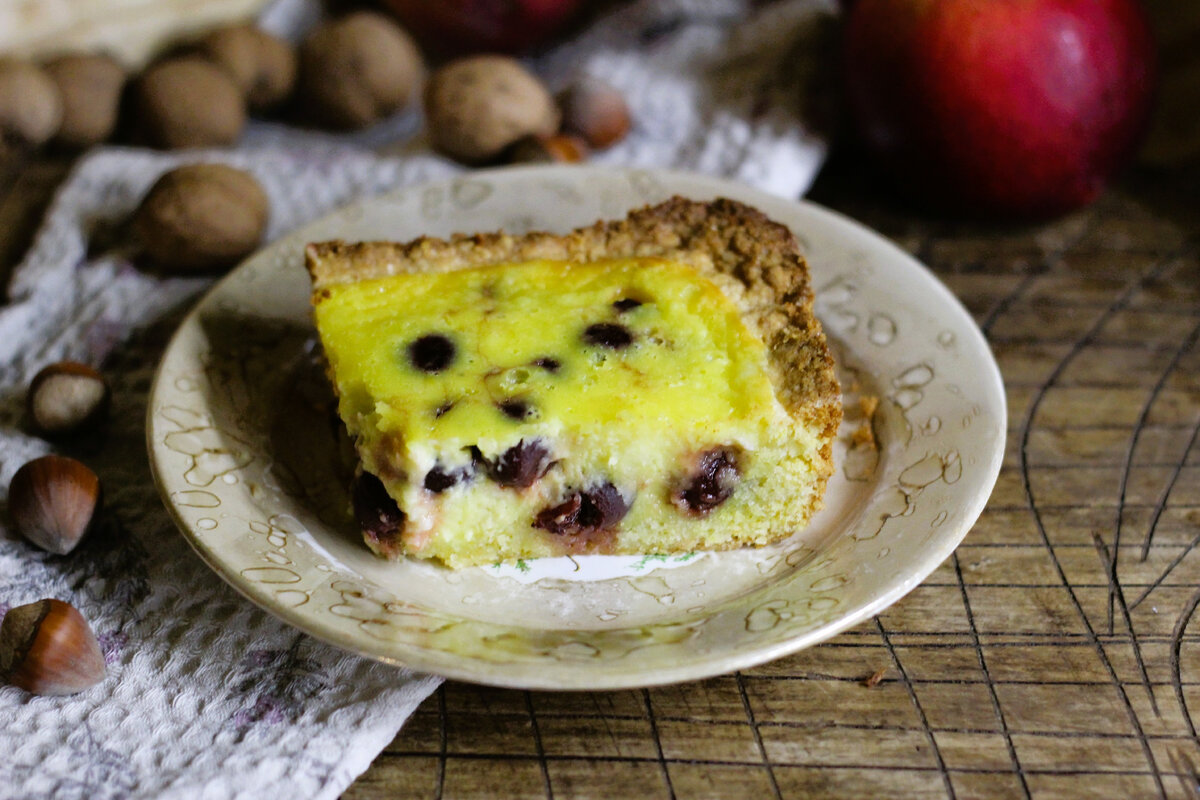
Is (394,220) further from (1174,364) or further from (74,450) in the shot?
(1174,364)

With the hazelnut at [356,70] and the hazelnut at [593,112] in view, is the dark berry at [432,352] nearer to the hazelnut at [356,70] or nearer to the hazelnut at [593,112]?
the hazelnut at [593,112]

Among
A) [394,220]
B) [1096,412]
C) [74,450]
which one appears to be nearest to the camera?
[74,450]

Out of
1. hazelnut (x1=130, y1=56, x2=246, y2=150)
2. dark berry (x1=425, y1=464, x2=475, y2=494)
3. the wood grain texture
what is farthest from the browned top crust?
hazelnut (x1=130, y1=56, x2=246, y2=150)

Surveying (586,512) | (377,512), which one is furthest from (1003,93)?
(377,512)

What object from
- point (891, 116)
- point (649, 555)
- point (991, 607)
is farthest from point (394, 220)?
point (991, 607)

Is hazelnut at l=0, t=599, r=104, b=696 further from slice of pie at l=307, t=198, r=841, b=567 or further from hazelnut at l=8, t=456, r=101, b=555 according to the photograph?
slice of pie at l=307, t=198, r=841, b=567

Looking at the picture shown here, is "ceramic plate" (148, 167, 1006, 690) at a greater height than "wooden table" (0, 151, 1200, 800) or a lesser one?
greater

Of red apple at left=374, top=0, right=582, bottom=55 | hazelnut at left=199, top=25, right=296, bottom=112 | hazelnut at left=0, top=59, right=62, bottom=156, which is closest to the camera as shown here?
hazelnut at left=0, top=59, right=62, bottom=156
